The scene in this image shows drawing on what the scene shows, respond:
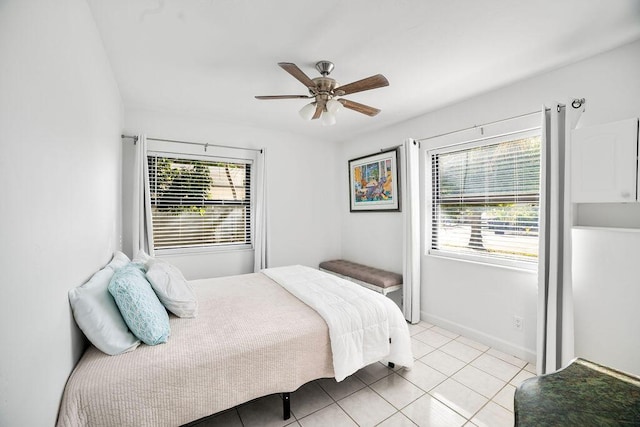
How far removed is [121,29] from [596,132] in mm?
3227

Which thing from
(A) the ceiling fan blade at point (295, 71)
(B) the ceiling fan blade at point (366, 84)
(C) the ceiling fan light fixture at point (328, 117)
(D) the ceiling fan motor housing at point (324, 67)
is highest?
(D) the ceiling fan motor housing at point (324, 67)

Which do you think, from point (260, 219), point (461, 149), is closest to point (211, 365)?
point (260, 219)

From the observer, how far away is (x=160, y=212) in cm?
340

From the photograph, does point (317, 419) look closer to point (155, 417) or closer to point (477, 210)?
point (155, 417)

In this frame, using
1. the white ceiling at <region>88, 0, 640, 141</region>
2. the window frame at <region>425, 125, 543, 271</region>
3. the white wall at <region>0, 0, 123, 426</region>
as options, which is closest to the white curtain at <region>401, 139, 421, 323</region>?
the window frame at <region>425, 125, 543, 271</region>

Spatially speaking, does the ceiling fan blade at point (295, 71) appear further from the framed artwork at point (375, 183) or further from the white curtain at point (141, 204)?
the white curtain at point (141, 204)

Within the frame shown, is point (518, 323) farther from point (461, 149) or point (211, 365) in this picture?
point (211, 365)

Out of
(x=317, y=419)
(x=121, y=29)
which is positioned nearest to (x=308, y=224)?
(x=317, y=419)

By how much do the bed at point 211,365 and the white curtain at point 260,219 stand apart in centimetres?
Answer: 154

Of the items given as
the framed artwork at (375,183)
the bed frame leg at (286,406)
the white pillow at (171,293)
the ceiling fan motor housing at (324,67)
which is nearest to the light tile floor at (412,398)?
the bed frame leg at (286,406)

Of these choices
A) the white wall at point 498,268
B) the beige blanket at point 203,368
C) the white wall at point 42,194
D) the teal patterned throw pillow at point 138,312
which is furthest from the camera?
the white wall at point 498,268

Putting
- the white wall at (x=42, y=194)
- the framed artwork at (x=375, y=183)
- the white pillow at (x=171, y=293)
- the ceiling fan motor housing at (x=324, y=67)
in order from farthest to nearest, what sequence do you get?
the framed artwork at (x=375, y=183) < the ceiling fan motor housing at (x=324, y=67) < the white pillow at (x=171, y=293) < the white wall at (x=42, y=194)

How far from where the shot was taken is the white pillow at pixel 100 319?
4.46 ft

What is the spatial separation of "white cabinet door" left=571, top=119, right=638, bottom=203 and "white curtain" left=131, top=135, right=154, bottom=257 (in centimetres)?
395
